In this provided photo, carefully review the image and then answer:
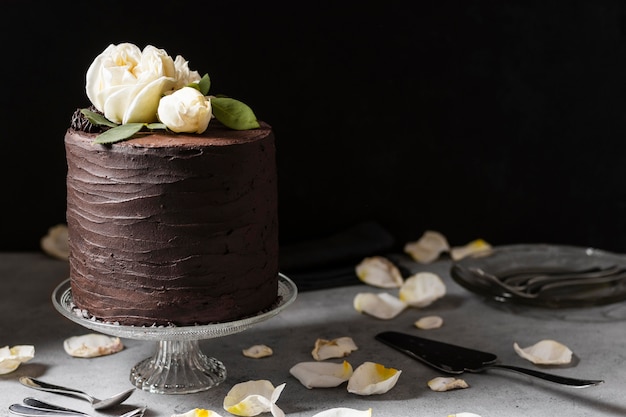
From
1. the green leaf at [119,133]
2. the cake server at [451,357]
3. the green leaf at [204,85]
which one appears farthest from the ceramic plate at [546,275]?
the green leaf at [119,133]

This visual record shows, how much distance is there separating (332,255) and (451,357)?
1.68ft

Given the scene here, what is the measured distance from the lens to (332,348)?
5.54ft

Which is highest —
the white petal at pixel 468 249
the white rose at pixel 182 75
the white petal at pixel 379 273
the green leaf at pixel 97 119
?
the white rose at pixel 182 75

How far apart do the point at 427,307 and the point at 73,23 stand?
3.14 ft

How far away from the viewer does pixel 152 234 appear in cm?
140

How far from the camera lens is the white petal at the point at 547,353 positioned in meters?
1.65

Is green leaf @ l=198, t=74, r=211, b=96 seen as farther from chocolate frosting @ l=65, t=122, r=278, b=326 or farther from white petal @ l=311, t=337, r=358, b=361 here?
white petal @ l=311, t=337, r=358, b=361

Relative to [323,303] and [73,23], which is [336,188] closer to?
[323,303]

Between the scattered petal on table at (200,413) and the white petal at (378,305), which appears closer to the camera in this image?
the scattered petal on table at (200,413)

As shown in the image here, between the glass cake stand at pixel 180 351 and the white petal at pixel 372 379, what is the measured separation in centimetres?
16

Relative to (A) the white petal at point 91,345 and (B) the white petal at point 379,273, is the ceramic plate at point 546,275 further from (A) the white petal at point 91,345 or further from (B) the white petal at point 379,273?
(A) the white petal at point 91,345

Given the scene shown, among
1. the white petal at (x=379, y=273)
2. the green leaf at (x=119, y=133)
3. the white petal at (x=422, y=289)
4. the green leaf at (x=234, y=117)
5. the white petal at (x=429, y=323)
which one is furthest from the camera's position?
the white petal at (x=379, y=273)

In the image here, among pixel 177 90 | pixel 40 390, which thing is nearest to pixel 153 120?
pixel 177 90

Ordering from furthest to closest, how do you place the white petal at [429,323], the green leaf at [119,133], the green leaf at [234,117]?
the white petal at [429,323]
the green leaf at [234,117]
the green leaf at [119,133]
